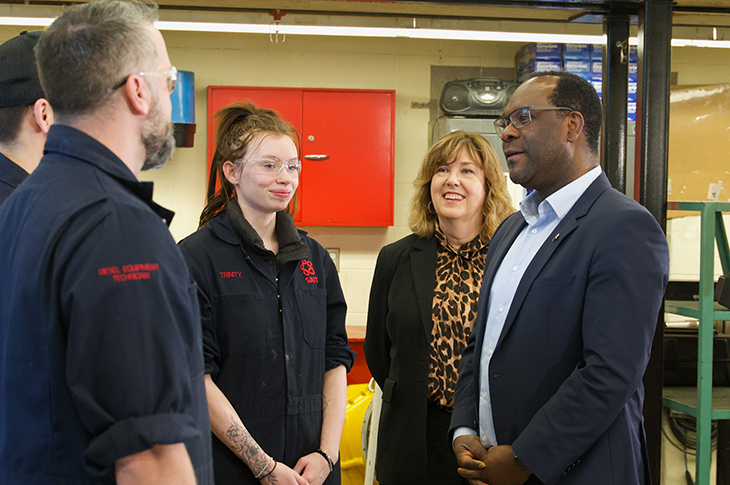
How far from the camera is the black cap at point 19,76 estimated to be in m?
1.53

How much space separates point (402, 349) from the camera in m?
2.26

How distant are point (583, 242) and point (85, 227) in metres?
1.16

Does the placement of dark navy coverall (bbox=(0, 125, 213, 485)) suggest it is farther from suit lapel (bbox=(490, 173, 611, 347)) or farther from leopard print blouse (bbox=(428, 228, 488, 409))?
leopard print blouse (bbox=(428, 228, 488, 409))

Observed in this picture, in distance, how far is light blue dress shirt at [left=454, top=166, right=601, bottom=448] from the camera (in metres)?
1.66

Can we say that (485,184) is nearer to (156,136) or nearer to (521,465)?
→ (521,465)

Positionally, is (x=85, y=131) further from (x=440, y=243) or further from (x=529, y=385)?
(x=440, y=243)

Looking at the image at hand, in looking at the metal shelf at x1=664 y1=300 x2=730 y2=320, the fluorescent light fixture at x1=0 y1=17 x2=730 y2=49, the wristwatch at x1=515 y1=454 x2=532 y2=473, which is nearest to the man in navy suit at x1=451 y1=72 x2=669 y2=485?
the wristwatch at x1=515 y1=454 x2=532 y2=473

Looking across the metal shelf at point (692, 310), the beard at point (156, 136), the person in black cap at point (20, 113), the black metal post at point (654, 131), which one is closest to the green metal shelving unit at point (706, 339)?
the metal shelf at point (692, 310)

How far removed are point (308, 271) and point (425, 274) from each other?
0.60 m

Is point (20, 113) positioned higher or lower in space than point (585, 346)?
higher

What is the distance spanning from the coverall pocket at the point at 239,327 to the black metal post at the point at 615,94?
1861mm

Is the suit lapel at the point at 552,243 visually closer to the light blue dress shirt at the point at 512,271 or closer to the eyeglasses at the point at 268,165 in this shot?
the light blue dress shirt at the point at 512,271

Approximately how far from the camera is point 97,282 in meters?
0.86

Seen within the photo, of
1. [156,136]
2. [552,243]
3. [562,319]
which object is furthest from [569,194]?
[156,136]
